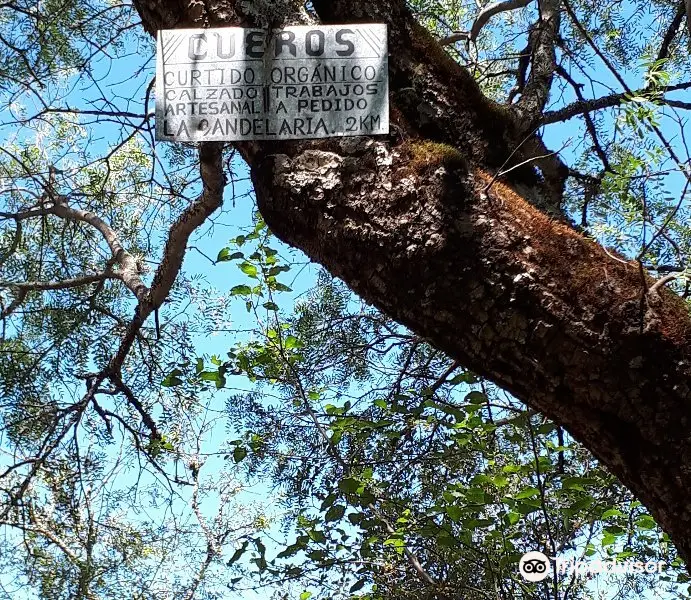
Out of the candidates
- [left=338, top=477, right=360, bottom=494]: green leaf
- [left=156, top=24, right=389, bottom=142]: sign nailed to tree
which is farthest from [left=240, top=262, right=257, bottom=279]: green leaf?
[left=156, top=24, right=389, bottom=142]: sign nailed to tree

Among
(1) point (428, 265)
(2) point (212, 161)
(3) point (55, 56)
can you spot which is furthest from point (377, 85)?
(3) point (55, 56)

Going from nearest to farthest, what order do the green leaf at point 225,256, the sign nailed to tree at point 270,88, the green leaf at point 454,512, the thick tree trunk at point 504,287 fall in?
the thick tree trunk at point 504,287, the sign nailed to tree at point 270,88, the green leaf at point 454,512, the green leaf at point 225,256

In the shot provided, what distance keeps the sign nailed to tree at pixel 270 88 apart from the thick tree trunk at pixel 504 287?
0.05m

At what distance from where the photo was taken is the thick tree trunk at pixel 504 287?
1.21 m

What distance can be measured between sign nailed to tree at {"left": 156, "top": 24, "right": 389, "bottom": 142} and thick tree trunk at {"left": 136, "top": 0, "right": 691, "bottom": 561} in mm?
46

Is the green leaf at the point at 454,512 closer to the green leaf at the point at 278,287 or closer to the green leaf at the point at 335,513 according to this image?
the green leaf at the point at 335,513

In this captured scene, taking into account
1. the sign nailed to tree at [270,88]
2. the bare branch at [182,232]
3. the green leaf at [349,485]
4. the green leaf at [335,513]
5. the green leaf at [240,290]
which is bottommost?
the green leaf at [335,513]

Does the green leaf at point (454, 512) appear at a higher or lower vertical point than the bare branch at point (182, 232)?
lower

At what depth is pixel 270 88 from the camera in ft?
4.53

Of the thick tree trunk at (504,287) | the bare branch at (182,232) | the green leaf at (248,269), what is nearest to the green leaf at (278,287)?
the green leaf at (248,269)

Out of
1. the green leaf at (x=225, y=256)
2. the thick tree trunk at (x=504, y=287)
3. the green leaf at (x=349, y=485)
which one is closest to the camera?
the thick tree trunk at (x=504, y=287)

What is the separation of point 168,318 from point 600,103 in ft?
4.86

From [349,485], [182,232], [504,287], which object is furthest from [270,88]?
[349,485]

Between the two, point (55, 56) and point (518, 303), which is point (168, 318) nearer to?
point (55, 56)
